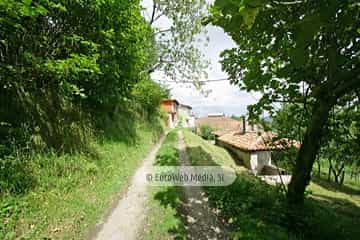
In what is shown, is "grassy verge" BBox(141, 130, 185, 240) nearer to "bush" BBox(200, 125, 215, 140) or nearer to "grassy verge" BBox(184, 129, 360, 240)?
"grassy verge" BBox(184, 129, 360, 240)

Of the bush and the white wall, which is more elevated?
the bush

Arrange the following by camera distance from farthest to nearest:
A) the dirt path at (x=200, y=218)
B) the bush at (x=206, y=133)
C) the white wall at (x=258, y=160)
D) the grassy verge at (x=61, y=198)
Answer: the bush at (x=206, y=133)
the white wall at (x=258, y=160)
the dirt path at (x=200, y=218)
the grassy verge at (x=61, y=198)

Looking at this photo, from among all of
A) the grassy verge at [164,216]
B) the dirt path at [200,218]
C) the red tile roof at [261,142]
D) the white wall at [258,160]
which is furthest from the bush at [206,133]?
the dirt path at [200,218]

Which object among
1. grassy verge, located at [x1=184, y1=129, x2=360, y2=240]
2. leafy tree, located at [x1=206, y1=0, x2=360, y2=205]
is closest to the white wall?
grassy verge, located at [x1=184, y1=129, x2=360, y2=240]

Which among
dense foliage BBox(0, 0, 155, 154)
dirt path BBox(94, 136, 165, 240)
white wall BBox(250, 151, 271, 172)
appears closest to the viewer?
dirt path BBox(94, 136, 165, 240)

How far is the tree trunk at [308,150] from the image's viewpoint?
376cm

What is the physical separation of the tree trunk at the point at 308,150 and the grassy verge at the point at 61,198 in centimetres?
437

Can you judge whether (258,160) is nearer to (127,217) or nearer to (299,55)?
(127,217)

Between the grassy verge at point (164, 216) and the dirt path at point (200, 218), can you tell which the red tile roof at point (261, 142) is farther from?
the grassy verge at point (164, 216)

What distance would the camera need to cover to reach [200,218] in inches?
174

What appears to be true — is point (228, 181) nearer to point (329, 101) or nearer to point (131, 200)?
point (131, 200)

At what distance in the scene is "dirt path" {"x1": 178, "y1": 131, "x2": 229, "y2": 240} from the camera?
3.85m

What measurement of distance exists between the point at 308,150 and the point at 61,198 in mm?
5450

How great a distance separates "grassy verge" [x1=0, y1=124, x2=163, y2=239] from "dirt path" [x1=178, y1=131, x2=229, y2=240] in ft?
6.29
